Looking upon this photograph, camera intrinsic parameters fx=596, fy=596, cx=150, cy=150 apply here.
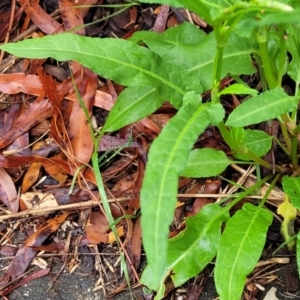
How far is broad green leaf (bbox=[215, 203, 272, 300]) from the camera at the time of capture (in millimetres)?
1514

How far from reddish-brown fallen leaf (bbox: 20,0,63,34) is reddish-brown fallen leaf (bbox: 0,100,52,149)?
0.30m

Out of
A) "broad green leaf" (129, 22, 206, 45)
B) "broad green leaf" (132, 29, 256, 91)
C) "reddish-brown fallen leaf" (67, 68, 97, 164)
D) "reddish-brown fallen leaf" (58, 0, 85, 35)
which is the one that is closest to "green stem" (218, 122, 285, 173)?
"broad green leaf" (132, 29, 256, 91)

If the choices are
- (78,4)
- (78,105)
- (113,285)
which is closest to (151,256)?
(113,285)

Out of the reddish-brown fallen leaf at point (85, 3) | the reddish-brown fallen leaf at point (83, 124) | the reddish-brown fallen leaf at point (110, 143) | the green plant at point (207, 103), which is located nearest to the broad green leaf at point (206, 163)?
the green plant at point (207, 103)

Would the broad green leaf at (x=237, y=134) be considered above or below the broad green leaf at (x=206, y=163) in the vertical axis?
above

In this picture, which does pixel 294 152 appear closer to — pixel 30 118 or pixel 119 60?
pixel 119 60

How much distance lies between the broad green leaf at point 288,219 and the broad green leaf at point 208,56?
39 cm

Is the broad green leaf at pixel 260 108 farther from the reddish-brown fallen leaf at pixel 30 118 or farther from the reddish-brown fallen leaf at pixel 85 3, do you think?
the reddish-brown fallen leaf at pixel 85 3

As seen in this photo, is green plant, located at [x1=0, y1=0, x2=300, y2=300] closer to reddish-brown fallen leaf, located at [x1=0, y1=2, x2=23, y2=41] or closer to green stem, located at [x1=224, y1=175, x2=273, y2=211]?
green stem, located at [x1=224, y1=175, x2=273, y2=211]

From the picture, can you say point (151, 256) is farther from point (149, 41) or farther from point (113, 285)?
point (149, 41)

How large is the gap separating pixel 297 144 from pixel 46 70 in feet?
2.86

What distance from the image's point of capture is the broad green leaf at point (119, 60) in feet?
4.90

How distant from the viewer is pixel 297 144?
1.72 m

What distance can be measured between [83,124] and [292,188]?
70cm
